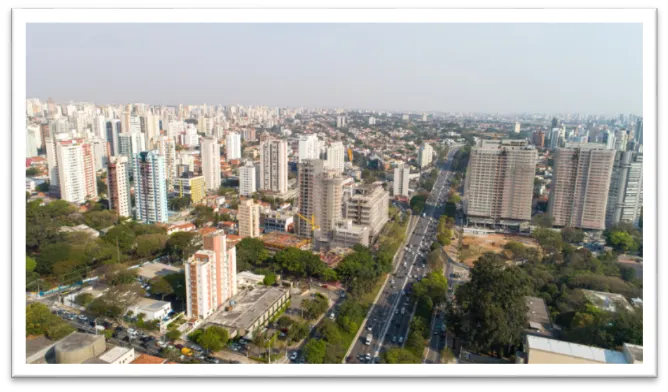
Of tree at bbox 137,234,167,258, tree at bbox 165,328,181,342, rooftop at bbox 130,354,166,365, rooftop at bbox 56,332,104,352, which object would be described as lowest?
rooftop at bbox 130,354,166,365

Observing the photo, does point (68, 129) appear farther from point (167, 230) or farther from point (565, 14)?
point (565, 14)

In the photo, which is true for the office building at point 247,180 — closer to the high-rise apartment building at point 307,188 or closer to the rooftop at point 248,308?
the high-rise apartment building at point 307,188

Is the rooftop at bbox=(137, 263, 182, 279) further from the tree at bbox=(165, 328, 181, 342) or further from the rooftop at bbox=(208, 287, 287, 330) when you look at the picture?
the tree at bbox=(165, 328, 181, 342)

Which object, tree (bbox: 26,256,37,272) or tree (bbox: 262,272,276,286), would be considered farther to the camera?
tree (bbox: 262,272,276,286)

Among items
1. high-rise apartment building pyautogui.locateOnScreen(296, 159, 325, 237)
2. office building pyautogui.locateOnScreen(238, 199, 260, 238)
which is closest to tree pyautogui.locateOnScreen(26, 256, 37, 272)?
office building pyautogui.locateOnScreen(238, 199, 260, 238)

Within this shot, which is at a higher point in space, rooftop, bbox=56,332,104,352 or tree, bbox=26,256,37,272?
Result: tree, bbox=26,256,37,272

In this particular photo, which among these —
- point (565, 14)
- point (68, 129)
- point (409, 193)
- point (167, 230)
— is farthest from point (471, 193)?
point (68, 129)
